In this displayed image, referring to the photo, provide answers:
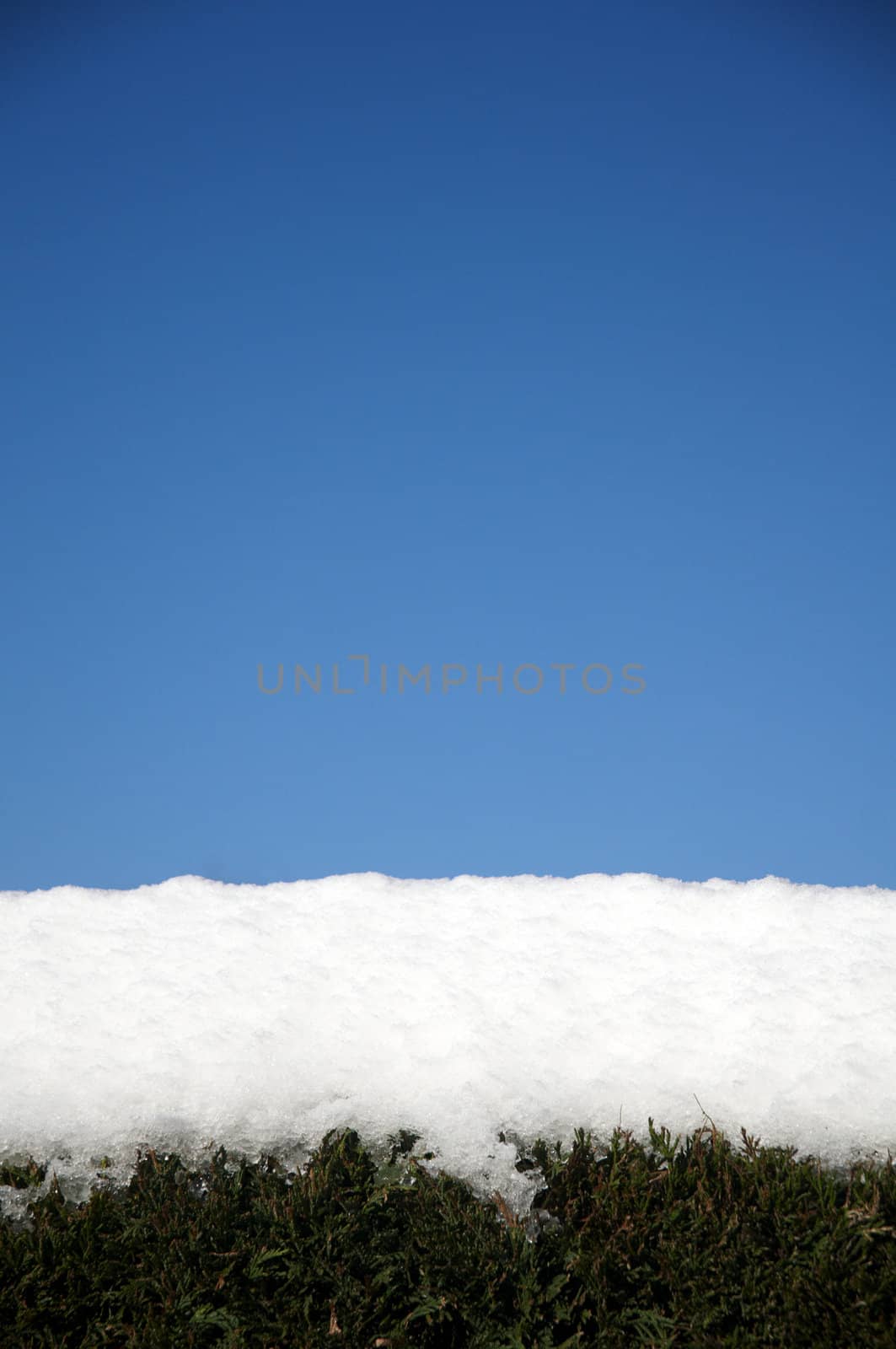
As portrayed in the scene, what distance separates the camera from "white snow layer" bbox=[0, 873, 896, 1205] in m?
4.87

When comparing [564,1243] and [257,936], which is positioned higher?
[257,936]

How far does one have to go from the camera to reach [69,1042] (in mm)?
5812

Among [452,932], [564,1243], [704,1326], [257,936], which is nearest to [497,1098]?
[564,1243]

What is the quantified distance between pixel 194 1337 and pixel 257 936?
9.86 ft

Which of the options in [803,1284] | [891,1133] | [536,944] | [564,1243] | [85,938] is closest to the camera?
[803,1284]

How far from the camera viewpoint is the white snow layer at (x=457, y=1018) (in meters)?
4.87

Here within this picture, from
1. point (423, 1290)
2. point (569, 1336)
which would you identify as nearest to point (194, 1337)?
point (423, 1290)

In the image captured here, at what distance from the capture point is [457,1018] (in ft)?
18.3

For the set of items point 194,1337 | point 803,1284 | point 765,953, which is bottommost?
point 194,1337

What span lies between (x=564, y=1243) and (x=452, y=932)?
2.70 metres

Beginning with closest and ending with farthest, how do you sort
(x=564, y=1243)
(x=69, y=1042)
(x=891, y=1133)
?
(x=564, y=1243) < (x=891, y=1133) < (x=69, y=1042)

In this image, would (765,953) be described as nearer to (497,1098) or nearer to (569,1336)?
(497,1098)

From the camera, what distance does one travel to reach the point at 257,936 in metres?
6.89

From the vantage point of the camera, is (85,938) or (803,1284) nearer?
(803,1284)
